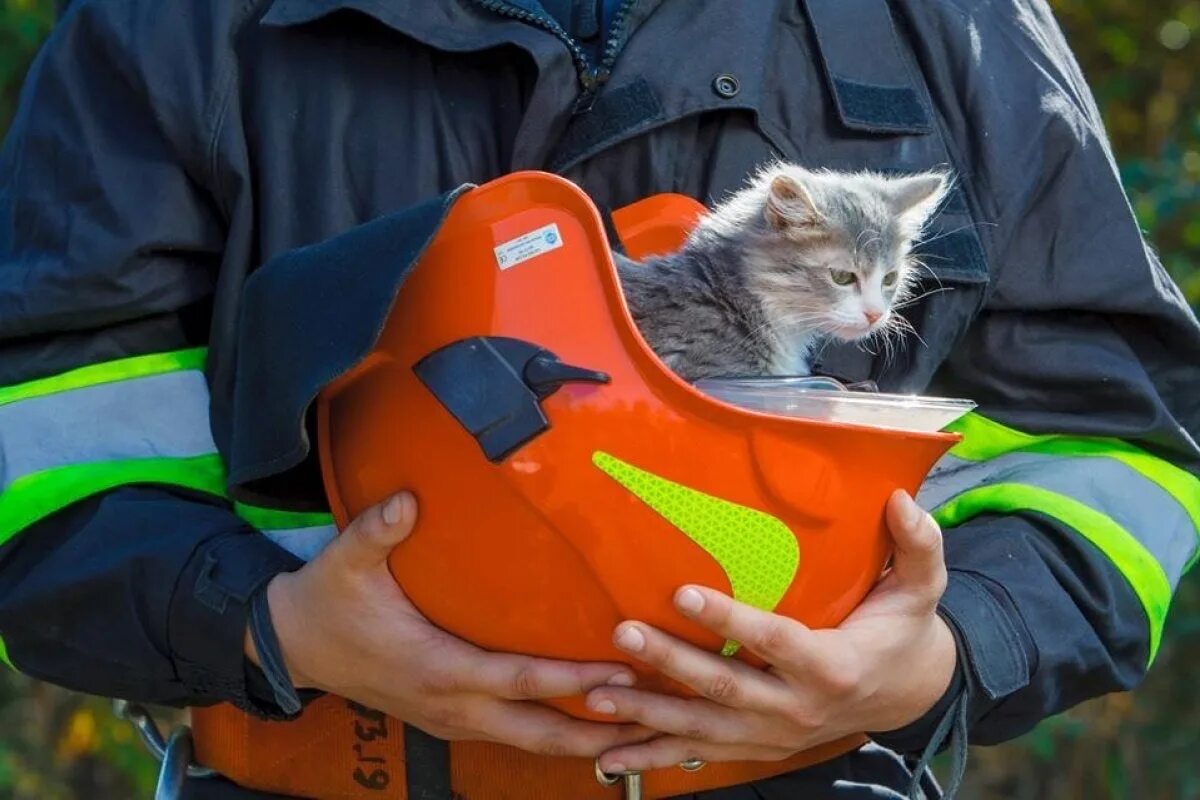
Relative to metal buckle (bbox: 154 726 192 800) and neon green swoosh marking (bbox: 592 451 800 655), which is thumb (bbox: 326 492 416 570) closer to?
neon green swoosh marking (bbox: 592 451 800 655)

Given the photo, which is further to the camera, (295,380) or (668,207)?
(668,207)

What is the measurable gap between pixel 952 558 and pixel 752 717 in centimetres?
37

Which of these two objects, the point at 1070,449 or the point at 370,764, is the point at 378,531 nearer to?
the point at 370,764

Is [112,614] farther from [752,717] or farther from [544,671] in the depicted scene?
[752,717]

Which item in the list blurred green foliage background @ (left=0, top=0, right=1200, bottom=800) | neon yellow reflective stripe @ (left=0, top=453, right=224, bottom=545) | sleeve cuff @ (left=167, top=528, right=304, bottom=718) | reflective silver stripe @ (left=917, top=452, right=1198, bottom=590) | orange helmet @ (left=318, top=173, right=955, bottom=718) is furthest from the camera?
blurred green foliage background @ (left=0, top=0, right=1200, bottom=800)

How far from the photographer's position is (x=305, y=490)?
166 centimetres

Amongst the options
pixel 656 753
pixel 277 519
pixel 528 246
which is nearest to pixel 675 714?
pixel 656 753

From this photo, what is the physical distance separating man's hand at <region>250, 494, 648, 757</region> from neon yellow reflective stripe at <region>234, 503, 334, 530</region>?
0.67 ft

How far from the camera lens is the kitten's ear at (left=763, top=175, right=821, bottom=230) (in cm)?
177

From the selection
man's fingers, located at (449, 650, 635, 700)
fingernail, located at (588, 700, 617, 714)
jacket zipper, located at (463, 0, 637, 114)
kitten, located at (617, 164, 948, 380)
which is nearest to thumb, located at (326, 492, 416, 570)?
man's fingers, located at (449, 650, 635, 700)

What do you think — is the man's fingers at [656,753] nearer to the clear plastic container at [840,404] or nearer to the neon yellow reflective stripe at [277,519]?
the clear plastic container at [840,404]

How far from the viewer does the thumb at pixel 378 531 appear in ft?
4.98

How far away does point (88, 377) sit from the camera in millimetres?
1840

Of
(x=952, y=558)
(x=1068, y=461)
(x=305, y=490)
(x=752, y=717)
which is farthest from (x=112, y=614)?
(x=1068, y=461)
